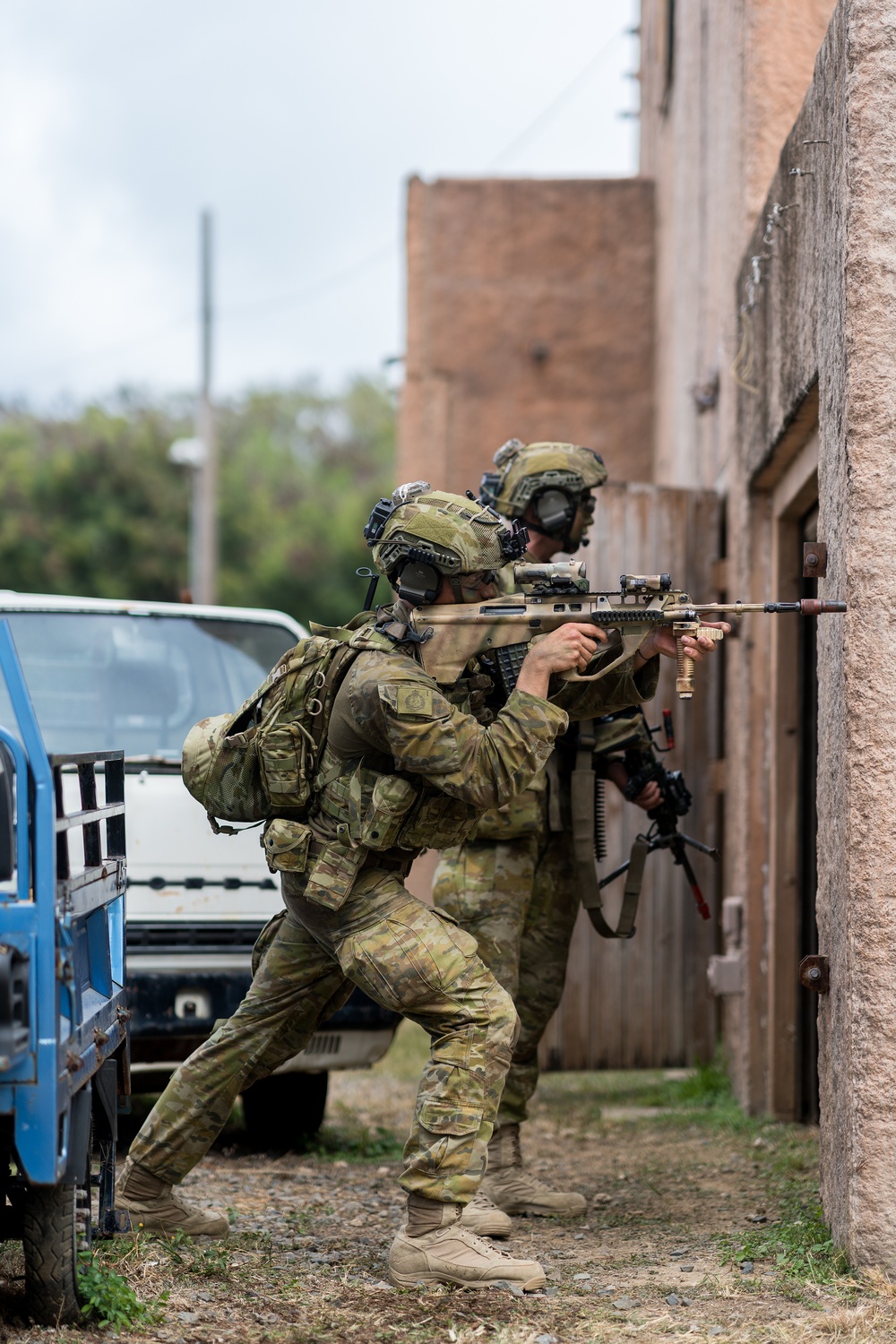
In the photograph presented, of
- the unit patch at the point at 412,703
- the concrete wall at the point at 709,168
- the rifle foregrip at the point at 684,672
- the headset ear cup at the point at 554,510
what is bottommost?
the unit patch at the point at 412,703

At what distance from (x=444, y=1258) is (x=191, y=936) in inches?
65.1

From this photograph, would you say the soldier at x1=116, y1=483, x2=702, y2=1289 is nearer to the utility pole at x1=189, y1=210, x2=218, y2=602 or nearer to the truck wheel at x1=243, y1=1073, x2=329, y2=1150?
the truck wheel at x1=243, y1=1073, x2=329, y2=1150

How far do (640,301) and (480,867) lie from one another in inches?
292

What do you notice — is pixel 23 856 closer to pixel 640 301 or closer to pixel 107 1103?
pixel 107 1103

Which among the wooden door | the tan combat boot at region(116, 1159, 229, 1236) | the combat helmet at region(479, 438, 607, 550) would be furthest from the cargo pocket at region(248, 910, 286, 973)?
the wooden door

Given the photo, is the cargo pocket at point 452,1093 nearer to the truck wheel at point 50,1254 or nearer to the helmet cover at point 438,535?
the truck wheel at point 50,1254

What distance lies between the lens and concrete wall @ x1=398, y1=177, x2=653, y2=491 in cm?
1120

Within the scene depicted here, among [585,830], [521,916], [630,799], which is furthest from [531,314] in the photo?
[521,916]

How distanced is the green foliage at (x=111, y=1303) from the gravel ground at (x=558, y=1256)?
0.12ft

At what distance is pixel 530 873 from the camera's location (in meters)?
4.90

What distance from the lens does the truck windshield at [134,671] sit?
5680mm

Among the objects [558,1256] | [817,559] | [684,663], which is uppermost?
[817,559]

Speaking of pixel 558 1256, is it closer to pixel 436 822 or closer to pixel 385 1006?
pixel 385 1006

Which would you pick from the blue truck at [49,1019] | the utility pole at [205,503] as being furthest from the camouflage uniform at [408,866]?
the utility pole at [205,503]
